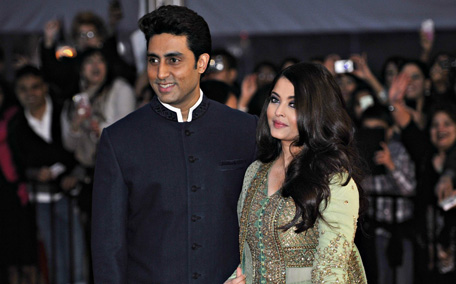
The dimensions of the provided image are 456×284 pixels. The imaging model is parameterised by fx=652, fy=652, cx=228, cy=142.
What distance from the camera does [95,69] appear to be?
6.66 metres

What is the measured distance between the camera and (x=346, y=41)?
13148 millimetres

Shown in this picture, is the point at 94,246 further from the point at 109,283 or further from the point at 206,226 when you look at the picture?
the point at 206,226

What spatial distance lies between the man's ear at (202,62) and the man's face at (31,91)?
412 cm

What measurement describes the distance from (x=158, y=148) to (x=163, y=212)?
0.99 feet


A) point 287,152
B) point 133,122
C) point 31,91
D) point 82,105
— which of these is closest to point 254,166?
point 287,152

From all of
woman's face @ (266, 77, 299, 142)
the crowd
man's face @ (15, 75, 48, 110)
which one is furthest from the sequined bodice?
man's face @ (15, 75, 48, 110)

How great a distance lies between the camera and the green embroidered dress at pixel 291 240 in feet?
8.80

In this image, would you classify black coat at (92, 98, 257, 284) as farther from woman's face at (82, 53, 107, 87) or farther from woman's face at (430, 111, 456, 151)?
woman's face at (82, 53, 107, 87)

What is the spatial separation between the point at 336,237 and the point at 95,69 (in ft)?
14.8

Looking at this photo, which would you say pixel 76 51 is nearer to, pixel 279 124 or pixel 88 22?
pixel 88 22

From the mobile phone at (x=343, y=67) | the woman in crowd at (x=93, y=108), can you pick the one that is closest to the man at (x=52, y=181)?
the woman in crowd at (x=93, y=108)

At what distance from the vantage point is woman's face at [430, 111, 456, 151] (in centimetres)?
567

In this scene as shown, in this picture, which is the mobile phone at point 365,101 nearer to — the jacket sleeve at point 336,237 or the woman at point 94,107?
the woman at point 94,107

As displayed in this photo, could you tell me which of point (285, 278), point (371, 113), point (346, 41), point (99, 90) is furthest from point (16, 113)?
point (346, 41)
